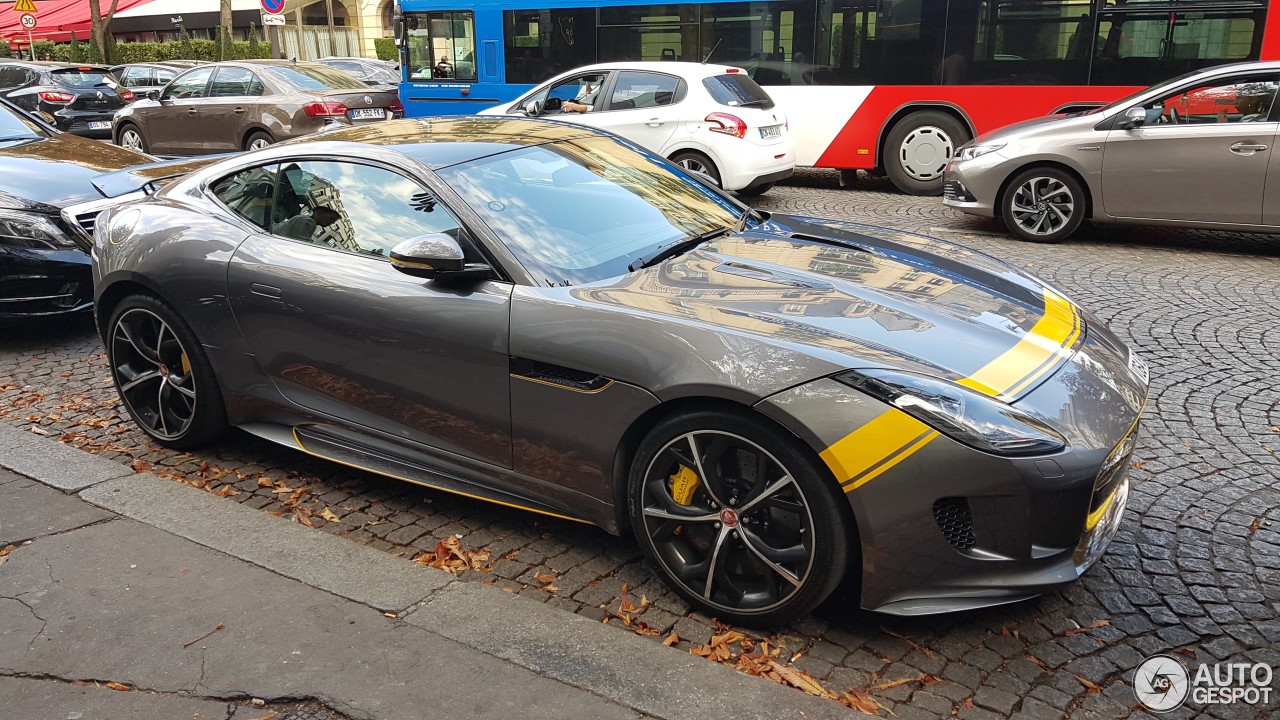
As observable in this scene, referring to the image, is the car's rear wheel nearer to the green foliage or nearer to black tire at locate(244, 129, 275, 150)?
black tire at locate(244, 129, 275, 150)

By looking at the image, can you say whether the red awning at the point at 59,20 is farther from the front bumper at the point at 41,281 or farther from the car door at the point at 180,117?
the front bumper at the point at 41,281

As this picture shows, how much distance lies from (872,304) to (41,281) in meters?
5.44

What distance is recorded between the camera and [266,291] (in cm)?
A: 397

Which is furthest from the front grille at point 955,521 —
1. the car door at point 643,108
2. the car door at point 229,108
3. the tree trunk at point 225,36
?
the tree trunk at point 225,36

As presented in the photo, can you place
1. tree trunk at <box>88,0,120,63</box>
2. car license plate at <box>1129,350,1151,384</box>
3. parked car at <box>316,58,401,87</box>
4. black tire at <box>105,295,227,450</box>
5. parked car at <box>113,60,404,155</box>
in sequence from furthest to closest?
tree trunk at <box>88,0,120,63</box>
parked car at <box>316,58,401,87</box>
parked car at <box>113,60,404,155</box>
black tire at <box>105,295,227,450</box>
car license plate at <box>1129,350,1151,384</box>

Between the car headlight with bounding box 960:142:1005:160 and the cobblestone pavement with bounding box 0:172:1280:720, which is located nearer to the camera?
the cobblestone pavement with bounding box 0:172:1280:720

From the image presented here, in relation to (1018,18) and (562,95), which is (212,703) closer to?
(562,95)

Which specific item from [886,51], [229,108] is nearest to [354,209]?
[886,51]

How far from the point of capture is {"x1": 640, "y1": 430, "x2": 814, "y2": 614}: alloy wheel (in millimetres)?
2906

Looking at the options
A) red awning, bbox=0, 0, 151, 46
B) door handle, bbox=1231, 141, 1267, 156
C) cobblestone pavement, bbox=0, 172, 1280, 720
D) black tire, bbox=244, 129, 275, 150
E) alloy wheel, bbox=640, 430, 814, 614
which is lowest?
cobblestone pavement, bbox=0, 172, 1280, 720

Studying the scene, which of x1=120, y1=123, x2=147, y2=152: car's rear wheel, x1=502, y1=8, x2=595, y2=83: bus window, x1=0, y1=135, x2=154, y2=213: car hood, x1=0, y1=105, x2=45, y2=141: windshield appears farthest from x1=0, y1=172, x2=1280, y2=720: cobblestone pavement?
x1=120, y1=123, x2=147, y2=152: car's rear wheel

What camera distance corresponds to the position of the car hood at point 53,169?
6.40 m

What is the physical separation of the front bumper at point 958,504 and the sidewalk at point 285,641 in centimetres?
46

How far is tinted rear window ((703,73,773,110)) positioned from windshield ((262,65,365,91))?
254 inches
